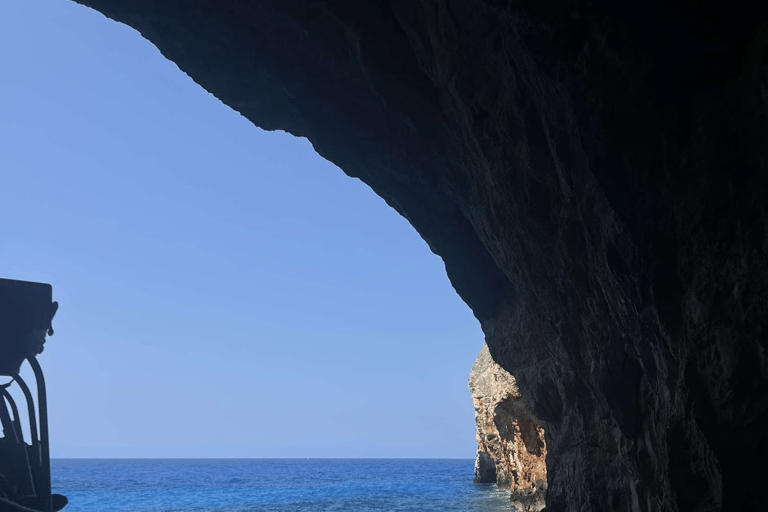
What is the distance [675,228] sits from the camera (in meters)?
5.64

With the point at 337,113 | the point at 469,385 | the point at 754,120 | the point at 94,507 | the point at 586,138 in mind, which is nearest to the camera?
the point at 754,120

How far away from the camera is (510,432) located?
111ft

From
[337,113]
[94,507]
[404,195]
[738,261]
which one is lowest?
[94,507]

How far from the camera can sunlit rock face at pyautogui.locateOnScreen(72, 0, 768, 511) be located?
5.01 meters

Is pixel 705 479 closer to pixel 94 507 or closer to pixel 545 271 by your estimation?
pixel 545 271

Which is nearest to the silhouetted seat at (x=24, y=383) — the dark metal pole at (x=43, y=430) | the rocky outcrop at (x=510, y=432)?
the dark metal pole at (x=43, y=430)

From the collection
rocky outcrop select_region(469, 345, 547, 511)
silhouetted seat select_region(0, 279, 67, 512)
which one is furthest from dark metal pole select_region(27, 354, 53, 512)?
rocky outcrop select_region(469, 345, 547, 511)

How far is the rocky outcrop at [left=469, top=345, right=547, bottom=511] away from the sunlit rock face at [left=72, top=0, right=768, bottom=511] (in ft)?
50.9

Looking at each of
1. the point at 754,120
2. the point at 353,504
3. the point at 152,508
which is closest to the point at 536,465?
the point at 353,504

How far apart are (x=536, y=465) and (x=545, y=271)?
76.9 feet

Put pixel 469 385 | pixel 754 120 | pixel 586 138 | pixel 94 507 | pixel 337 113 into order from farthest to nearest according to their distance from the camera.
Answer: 1. pixel 469 385
2. pixel 94 507
3. pixel 337 113
4. pixel 586 138
5. pixel 754 120

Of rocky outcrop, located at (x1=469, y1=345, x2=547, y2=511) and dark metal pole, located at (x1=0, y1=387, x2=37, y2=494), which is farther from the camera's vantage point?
rocky outcrop, located at (x1=469, y1=345, x2=547, y2=511)

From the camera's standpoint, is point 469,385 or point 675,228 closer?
point 675,228

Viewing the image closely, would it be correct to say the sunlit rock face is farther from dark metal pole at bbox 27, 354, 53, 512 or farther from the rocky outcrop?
the rocky outcrop
